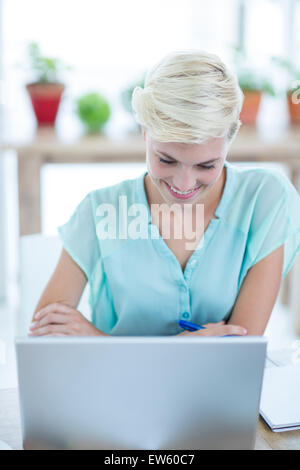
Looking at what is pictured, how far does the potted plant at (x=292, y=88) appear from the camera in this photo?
250cm

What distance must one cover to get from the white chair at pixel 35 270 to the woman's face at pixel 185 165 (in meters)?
0.43

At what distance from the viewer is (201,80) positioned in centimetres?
100

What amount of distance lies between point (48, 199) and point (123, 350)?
70.0 inches

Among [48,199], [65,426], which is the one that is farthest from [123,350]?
[48,199]

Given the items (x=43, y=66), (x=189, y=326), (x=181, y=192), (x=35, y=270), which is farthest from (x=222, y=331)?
(x=43, y=66)

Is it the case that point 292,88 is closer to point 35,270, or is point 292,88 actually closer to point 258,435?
point 35,270

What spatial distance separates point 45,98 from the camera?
2408 millimetres

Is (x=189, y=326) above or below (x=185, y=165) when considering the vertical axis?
below

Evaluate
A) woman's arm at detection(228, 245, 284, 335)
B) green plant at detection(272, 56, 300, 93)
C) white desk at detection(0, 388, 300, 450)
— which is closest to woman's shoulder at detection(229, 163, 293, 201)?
woman's arm at detection(228, 245, 284, 335)

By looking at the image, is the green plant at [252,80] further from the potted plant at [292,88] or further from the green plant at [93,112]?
the green plant at [93,112]

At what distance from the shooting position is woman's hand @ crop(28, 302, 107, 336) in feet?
3.73

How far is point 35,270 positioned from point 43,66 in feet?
4.16

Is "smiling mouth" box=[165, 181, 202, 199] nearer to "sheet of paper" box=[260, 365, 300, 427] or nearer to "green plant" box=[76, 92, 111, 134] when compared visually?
"sheet of paper" box=[260, 365, 300, 427]
